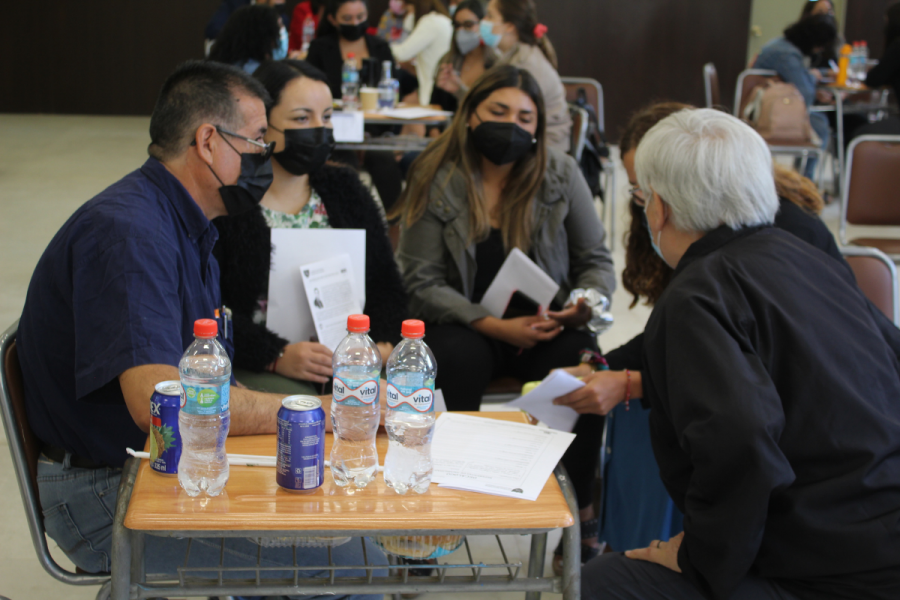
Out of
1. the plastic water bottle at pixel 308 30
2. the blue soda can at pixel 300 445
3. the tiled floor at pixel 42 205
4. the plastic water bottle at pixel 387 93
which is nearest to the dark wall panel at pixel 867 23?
the tiled floor at pixel 42 205

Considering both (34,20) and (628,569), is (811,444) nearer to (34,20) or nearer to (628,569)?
(628,569)

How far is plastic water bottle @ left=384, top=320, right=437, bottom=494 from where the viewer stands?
52.0 inches

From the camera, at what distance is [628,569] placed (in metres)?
1.55

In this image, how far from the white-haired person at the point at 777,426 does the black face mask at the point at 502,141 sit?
1231mm

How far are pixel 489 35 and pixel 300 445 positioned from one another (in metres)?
3.90

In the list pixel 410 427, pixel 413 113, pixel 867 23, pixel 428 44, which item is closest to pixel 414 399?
pixel 410 427

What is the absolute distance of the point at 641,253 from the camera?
2355 millimetres

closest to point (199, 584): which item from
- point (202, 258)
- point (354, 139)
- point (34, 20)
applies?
point (202, 258)

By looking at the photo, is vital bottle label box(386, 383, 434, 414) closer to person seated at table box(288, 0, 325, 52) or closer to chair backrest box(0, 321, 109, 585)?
chair backrest box(0, 321, 109, 585)

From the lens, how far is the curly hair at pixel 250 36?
4.15m

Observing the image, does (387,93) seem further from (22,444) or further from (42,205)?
(22,444)

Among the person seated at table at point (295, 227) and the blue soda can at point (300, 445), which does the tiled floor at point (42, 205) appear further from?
the blue soda can at point (300, 445)

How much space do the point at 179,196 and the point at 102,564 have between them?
0.74 meters

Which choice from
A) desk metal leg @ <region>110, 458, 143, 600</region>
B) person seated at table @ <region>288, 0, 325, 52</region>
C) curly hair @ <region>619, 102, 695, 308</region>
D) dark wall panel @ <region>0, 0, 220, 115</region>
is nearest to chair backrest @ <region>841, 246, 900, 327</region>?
curly hair @ <region>619, 102, 695, 308</region>
